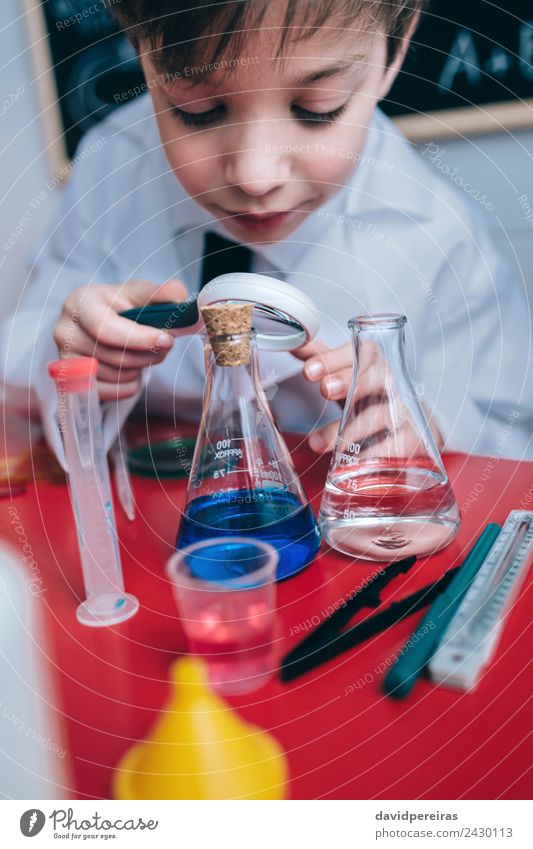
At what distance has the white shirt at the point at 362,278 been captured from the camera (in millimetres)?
681

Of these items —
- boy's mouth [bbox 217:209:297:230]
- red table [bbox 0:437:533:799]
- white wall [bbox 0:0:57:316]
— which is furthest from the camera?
white wall [bbox 0:0:57:316]

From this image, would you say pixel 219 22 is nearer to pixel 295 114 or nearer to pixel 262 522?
pixel 295 114

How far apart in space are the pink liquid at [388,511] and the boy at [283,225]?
0.06 metres

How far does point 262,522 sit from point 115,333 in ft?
0.70

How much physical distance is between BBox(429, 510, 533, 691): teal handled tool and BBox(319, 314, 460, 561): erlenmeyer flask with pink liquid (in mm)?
42

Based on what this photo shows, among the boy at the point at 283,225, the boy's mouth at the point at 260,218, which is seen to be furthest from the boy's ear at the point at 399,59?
the boy's mouth at the point at 260,218

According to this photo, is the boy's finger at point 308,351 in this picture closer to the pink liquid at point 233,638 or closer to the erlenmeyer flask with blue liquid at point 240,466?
the erlenmeyer flask with blue liquid at point 240,466

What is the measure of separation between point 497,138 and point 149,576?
1.73 feet

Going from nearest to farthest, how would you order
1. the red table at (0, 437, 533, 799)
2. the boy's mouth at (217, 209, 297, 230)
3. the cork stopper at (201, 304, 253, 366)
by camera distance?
the red table at (0, 437, 533, 799) → the cork stopper at (201, 304, 253, 366) → the boy's mouth at (217, 209, 297, 230)

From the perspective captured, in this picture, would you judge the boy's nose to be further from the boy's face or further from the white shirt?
the white shirt

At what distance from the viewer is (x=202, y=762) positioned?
→ 274 mm

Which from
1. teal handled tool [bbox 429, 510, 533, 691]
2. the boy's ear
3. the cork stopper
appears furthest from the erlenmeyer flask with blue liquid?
the boy's ear

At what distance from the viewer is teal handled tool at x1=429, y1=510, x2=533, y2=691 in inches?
11.6
